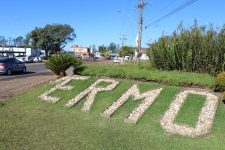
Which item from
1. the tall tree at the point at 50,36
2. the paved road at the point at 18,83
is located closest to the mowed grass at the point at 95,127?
the paved road at the point at 18,83

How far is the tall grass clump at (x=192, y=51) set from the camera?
1416 cm

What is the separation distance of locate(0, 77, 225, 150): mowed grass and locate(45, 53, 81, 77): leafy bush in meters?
3.55

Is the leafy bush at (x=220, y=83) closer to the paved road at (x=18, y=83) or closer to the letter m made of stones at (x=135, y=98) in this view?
the letter m made of stones at (x=135, y=98)

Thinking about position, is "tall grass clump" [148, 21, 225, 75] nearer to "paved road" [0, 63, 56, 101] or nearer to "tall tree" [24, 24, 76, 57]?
"paved road" [0, 63, 56, 101]

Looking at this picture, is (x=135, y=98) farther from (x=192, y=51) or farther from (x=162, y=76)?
(x=192, y=51)

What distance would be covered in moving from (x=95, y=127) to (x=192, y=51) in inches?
283

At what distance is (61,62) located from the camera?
16.3 m

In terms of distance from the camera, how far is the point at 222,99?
424 inches

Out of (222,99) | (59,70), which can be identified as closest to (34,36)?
(59,70)

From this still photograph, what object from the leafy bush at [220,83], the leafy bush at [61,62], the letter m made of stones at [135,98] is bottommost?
the letter m made of stones at [135,98]

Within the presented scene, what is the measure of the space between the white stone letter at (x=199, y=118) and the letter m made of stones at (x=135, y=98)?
2.43 feet

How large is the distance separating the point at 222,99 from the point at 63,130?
5136 millimetres

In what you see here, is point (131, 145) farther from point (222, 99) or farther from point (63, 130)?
point (222, 99)

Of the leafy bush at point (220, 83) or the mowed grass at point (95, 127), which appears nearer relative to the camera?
the mowed grass at point (95, 127)
